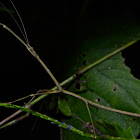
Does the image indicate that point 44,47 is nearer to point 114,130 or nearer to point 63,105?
point 63,105

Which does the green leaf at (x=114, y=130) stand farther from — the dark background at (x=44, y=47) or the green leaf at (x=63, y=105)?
the dark background at (x=44, y=47)

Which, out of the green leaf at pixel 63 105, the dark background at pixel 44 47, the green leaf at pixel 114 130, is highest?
the dark background at pixel 44 47

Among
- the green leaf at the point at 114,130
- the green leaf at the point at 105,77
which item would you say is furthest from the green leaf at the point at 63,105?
the green leaf at the point at 114,130

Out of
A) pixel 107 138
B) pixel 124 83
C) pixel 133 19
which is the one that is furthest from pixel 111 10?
pixel 107 138

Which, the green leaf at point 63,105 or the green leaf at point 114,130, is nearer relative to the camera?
the green leaf at point 114,130

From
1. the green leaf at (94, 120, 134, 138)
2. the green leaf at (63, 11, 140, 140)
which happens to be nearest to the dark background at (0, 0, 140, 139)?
the green leaf at (63, 11, 140, 140)

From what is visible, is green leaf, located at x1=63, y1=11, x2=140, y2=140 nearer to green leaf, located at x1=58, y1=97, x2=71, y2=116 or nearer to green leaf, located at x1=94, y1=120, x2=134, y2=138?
green leaf, located at x1=58, y1=97, x2=71, y2=116
